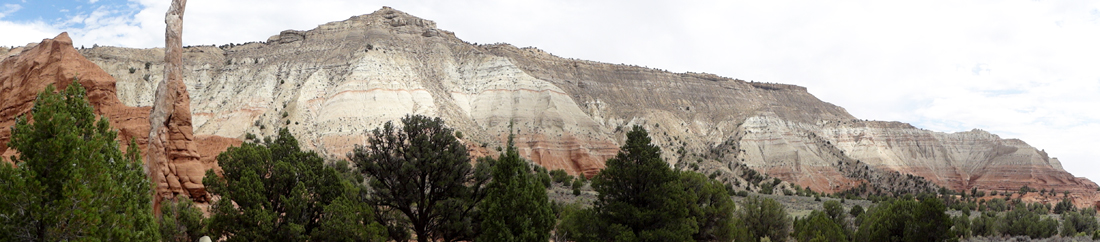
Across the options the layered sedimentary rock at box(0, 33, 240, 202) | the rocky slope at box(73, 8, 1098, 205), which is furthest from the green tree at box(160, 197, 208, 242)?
the rocky slope at box(73, 8, 1098, 205)

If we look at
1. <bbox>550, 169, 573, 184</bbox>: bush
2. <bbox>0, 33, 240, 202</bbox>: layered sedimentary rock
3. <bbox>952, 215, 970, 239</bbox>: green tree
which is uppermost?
<bbox>0, 33, 240, 202</bbox>: layered sedimentary rock

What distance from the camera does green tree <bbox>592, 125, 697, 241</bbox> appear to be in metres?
23.3

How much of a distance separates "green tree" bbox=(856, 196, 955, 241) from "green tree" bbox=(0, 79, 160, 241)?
24885 millimetres

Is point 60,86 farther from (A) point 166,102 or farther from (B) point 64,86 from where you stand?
(A) point 166,102

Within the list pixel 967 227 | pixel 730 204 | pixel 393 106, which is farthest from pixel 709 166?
pixel 730 204

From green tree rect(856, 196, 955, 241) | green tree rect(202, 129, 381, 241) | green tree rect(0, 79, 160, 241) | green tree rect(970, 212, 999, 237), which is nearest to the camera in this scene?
green tree rect(0, 79, 160, 241)

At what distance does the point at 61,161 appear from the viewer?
11.7 m

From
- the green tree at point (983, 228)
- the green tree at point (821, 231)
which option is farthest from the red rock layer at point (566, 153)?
the green tree at point (821, 231)

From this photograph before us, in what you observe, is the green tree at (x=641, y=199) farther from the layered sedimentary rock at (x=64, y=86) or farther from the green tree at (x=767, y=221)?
the layered sedimentary rock at (x=64, y=86)

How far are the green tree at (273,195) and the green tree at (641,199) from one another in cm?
887

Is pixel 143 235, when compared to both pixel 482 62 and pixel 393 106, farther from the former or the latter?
pixel 482 62

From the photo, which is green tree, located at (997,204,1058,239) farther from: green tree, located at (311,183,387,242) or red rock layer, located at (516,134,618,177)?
red rock layer, located at (516,134,618,177)

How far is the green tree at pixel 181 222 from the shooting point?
57.7ft

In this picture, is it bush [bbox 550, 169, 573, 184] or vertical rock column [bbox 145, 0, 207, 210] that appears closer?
vertical rock column [bbox 145, 0, 207, 210]
